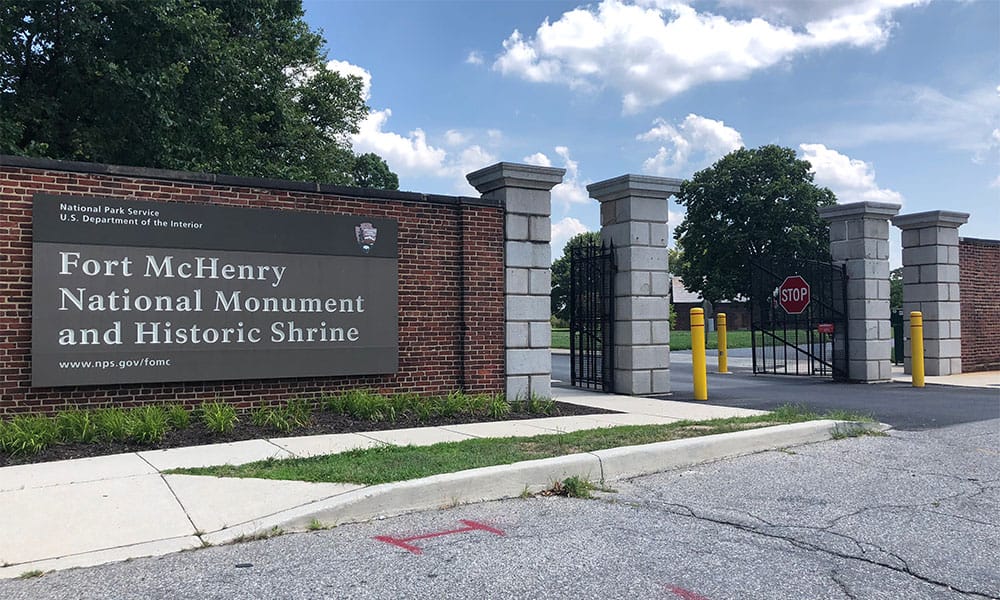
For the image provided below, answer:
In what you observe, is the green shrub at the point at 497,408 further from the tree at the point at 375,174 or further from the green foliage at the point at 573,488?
the tree at the point at 375,174

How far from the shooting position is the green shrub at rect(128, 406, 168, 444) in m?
7.65

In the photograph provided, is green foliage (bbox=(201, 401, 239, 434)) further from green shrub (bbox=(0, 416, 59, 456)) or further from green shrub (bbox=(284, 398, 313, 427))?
green shrub (bbox=(0, 416, 59, 456))

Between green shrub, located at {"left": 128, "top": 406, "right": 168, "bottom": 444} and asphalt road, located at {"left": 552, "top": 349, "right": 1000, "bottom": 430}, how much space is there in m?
7.73

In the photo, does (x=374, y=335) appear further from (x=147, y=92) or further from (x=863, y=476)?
(x=147, y=92)

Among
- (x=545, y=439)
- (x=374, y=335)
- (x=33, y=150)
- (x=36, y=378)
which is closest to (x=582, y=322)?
(x=374, y=335)

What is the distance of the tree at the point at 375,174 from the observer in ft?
199

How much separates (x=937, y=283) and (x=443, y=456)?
13738mm

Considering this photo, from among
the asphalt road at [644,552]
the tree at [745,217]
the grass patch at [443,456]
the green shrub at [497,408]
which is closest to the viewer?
the asphalt road at [644,552]

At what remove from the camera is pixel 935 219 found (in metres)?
16.2

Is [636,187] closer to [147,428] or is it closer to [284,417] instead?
[284,417]

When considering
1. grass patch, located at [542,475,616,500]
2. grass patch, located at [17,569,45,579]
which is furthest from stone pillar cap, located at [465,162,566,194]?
grass patch, located at [17,569,45,579]

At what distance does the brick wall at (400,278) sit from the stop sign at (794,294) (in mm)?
7767

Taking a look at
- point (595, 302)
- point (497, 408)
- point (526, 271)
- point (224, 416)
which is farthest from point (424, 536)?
point (595, 302)

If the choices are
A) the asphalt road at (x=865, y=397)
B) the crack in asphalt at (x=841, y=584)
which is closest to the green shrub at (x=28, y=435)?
the crack in asphalt at (x=841, y=584)
